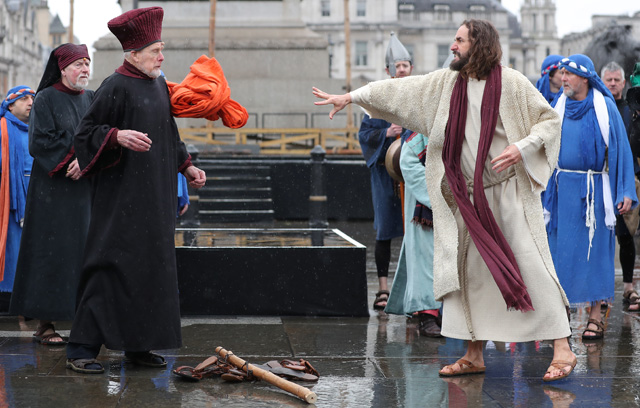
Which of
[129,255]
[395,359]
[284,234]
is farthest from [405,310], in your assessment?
[129,255]

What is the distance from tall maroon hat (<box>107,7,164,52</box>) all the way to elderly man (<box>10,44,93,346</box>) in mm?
985

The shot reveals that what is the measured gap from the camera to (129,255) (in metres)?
5.53

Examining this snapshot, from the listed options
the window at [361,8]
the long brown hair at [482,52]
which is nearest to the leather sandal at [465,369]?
the long brown hair at [482,52]

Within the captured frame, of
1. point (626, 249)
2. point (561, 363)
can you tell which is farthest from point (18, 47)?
point (561, 363)

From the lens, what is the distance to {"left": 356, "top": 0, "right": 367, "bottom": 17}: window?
3617 inches

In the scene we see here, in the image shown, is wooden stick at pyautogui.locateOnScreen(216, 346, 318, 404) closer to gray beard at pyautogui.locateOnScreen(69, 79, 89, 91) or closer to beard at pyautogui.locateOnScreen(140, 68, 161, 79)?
beard at pyautogui.locateOnScreen(140, 68, 161, 79)

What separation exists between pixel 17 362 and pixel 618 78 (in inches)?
208

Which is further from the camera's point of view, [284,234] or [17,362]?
[284,234]

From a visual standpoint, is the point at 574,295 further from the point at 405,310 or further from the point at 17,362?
the point at 17,362

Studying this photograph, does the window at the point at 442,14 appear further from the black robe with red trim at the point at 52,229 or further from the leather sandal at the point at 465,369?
the leather sandal at the point at 465,369

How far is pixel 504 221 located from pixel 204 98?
1.90 meters

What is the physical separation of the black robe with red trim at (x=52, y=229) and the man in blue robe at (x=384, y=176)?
8.21 ft

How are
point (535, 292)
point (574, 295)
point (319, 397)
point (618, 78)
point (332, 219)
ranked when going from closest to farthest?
1. point (319, 397)
2. point (535, 292)
3. point (574, 295)
4. point (618, 78)
5. point (332, 219)

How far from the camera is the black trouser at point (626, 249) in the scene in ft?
27.8
